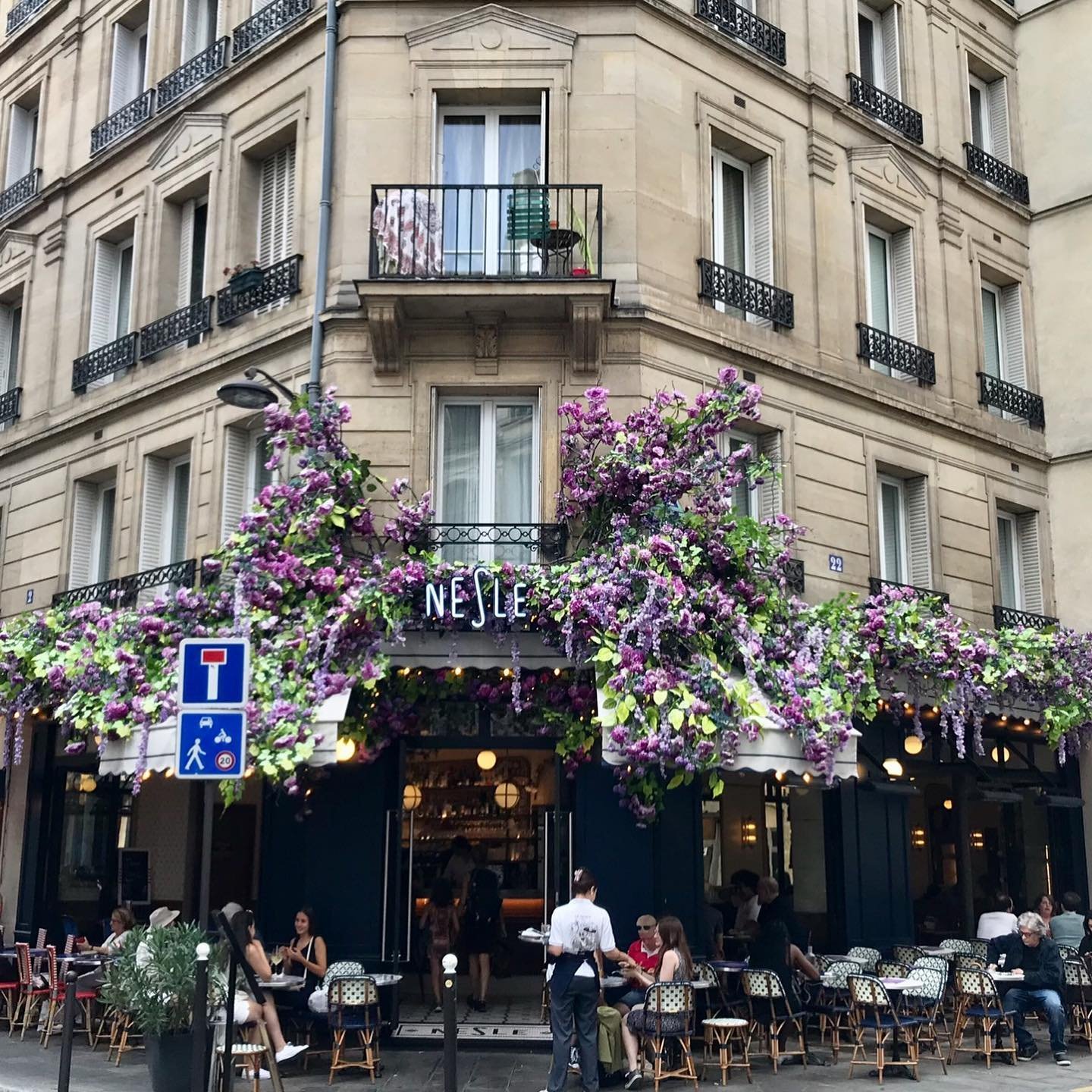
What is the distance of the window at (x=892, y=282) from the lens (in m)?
17.0

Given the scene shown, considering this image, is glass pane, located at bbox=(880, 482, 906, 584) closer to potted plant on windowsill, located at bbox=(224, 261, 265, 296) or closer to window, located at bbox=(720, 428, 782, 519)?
window, located at bbox=(720, 428, 782, 519)

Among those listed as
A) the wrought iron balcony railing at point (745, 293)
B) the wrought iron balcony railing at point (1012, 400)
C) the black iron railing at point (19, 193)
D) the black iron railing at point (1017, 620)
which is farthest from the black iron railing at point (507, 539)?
the black iron railing at point (19, 193)

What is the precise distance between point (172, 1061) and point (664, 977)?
4.07 meters

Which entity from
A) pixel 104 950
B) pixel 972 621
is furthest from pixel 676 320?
pixel 104 950

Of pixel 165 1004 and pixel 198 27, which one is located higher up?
pixel 198 27

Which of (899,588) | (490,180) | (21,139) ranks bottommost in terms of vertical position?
(899,588)

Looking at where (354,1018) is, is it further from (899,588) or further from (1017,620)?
(1017,620)

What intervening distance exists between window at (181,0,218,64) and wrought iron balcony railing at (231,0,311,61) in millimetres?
1227

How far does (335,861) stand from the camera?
521 inches

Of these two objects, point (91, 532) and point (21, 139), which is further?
point (21, 139)

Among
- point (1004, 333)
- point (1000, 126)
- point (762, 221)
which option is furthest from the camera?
point (1000, 126)

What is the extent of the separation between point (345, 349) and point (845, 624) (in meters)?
5.77

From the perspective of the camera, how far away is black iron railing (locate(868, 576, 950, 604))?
49.6 feet

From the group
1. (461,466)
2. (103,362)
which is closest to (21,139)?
(103,362)
